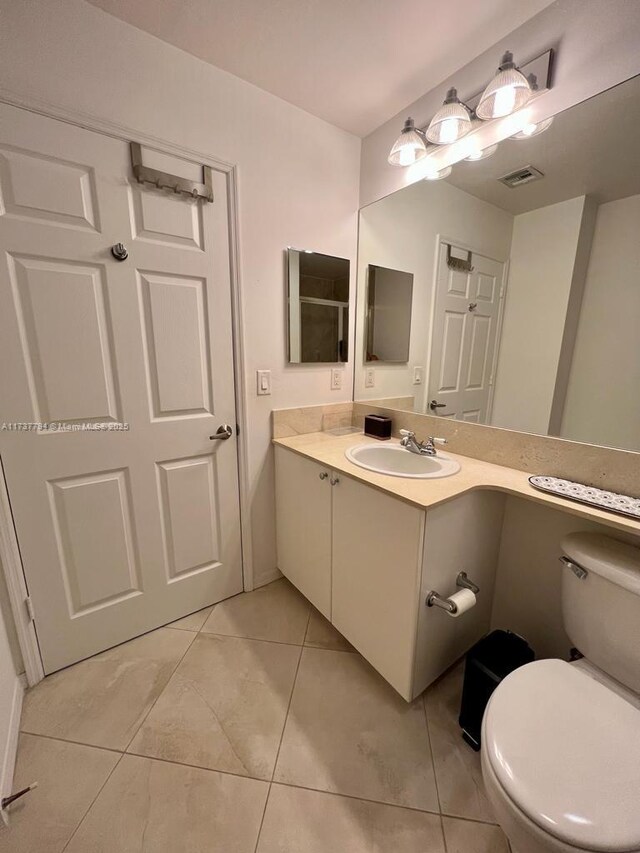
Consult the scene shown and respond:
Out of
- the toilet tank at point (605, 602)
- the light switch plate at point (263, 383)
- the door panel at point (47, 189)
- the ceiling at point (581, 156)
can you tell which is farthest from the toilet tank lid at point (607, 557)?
the door panel at point (47, 189)

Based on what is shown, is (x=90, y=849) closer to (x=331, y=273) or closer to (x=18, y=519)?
(x=18, y=519)

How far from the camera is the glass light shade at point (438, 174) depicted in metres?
1.38

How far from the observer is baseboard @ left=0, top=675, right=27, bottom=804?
929 millimetres

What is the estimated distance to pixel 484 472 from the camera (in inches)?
48.1

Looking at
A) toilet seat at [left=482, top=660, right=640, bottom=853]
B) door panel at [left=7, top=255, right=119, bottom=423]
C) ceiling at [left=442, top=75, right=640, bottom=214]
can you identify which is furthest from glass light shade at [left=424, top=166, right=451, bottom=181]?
toilet seat at [left=482, top=660, right=640, bottom=853]

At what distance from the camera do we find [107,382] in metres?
1.24

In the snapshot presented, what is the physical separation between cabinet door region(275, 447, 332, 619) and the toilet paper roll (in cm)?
51

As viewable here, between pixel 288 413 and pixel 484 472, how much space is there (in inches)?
36.6

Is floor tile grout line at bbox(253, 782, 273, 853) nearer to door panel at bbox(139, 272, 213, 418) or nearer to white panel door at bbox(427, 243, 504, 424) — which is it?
door panel at bbox(139, 272, 213, 418)

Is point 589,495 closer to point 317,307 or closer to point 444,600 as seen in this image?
point 444,600

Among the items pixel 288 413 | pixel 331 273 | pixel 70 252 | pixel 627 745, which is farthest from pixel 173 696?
pixel 331 273

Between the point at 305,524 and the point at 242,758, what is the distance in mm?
781

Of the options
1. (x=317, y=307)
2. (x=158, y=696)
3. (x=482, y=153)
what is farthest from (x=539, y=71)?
(x=158, y=696)

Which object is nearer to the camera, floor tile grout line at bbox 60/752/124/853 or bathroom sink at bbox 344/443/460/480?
floor tile grout line at bbox 60/752/124/853
